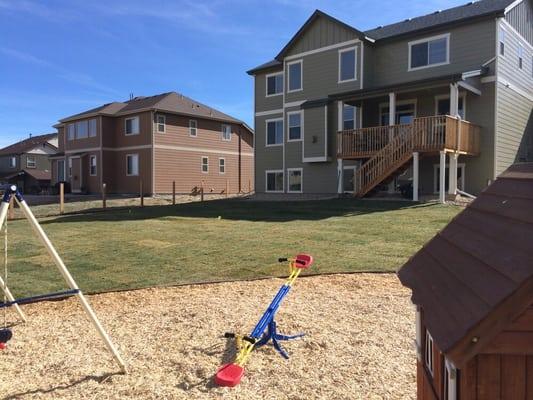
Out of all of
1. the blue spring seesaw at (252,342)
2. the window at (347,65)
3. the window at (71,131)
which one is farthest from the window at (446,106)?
the window at (71,131)

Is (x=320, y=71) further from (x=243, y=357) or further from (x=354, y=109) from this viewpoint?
(x=243, y=357)

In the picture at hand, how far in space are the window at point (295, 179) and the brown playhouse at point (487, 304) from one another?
21499 millimetres

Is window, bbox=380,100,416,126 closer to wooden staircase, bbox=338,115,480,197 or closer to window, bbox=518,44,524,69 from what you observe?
wooden staircase, bbox=338,115,480,197

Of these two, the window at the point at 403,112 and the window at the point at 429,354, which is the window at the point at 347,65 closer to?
the window at the point at 403,112

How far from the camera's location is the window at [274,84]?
25000mm

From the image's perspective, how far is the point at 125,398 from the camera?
12.1 feet

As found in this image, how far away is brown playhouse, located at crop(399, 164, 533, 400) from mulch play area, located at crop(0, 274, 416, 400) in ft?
5.83

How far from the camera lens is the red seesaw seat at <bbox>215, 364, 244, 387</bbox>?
3775 millimetres

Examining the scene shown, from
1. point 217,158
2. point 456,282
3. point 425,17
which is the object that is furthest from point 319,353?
point 217,158

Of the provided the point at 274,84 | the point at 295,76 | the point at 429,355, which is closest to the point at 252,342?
the point at 429,355

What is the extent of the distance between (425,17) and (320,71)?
5.61 m

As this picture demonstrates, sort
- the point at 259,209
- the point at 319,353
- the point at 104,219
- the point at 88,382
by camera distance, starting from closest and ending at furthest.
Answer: the point at 88,382 < the point at 319,353 < the point at 104,219 < the point at 259,209

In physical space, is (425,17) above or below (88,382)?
above

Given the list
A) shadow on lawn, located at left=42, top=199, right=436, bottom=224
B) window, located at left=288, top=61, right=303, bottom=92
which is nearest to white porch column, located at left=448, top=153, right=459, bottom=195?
shadow on lawn, located at left=42, top=199, right=436, bottom=224
